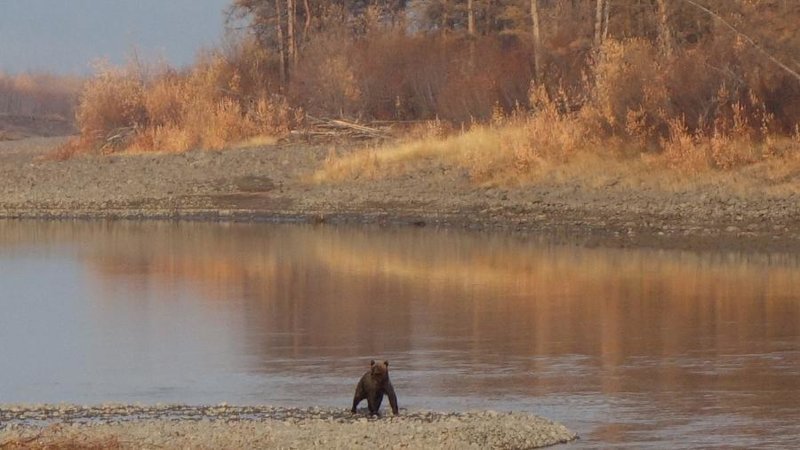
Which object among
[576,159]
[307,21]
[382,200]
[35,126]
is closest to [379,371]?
[576,159]

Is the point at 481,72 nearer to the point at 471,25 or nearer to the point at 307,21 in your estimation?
the point at 471,25

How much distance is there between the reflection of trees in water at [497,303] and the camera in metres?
13.5

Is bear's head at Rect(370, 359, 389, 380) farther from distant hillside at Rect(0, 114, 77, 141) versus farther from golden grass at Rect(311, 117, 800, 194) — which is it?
distant hillside at Rect(0, 114, 77, 141)

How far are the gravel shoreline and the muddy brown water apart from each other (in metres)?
0.55

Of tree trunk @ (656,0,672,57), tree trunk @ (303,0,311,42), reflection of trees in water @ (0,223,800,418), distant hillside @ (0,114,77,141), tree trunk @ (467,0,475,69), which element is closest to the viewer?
reflection of trees in water @ (0,223,800,418)

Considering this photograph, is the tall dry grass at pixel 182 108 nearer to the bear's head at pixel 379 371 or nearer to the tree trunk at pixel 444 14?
the tree trunk at pixel 444 14

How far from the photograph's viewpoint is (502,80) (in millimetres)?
37719

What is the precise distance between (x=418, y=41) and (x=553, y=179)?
1587 centimetres

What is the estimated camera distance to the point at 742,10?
94.4 feet

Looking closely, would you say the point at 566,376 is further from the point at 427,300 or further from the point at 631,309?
A: the point at 427,300

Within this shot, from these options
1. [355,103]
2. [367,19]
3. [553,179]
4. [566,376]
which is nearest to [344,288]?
[566,376]

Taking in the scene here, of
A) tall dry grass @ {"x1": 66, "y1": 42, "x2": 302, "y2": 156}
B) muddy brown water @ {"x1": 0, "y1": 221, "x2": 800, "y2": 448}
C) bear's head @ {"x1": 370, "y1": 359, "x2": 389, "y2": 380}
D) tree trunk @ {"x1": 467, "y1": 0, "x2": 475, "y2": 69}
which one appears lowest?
muddy brown water @ {"x1": 0, "y1": 221, "x2": 800, "y2": 448}

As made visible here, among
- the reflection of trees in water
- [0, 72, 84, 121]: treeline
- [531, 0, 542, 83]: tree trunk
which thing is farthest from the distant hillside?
the reflection of trees in water

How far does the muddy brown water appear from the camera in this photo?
12.1 meters
